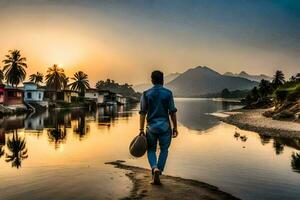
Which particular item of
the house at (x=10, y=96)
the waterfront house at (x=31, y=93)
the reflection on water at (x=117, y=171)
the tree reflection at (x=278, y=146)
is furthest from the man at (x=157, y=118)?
the waterfront house at (x=31, y=93)

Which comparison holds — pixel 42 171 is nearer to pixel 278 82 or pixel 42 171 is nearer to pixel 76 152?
pixel 76 152

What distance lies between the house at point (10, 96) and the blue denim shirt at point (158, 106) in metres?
69.5

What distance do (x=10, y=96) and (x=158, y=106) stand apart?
74.6 m

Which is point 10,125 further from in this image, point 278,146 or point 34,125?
point 278,146

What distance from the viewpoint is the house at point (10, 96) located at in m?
73.6

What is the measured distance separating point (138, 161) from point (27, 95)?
8643cm

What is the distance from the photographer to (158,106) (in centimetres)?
939

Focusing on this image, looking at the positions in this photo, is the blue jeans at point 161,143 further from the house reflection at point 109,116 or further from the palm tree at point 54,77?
the palm tree at point 54,77

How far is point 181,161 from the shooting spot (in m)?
18.2

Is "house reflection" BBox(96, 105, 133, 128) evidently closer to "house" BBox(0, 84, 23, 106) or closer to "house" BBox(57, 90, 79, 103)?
"house" BBox(0, 84, 23, 106)

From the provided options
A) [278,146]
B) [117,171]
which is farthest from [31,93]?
[117,171]

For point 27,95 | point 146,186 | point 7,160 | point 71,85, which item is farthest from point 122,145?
point 71,85

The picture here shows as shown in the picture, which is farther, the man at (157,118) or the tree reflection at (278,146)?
the tree reflection at (278,146)

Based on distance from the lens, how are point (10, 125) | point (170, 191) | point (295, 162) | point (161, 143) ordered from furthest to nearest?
point (10, 125)
point (295, 162)
point (161, 143)
point (170, 191)
